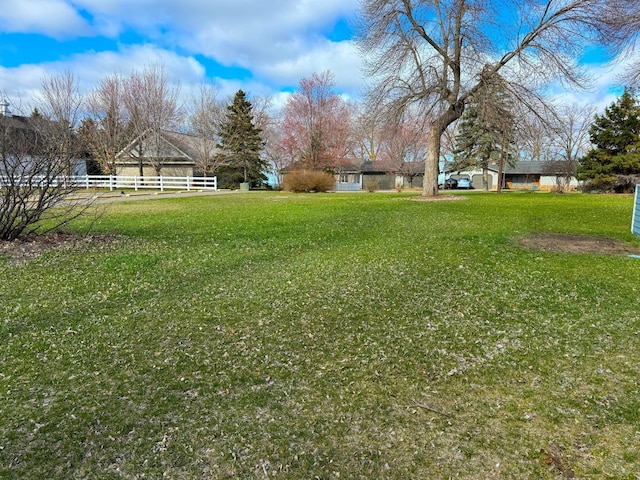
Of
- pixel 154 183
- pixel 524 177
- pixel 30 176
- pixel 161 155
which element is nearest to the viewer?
pixel 30 176

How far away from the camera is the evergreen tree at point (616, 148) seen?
1012 inches

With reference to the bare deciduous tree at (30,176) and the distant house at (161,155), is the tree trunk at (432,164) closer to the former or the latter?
the bare deciduous tree at (30,176)

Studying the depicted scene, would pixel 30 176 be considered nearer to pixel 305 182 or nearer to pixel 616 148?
pixel 305 182

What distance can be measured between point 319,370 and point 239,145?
35818mm

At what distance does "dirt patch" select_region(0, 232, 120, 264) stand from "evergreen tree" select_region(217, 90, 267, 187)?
2980cm

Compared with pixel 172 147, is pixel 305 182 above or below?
below

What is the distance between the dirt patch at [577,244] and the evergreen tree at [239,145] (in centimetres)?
3161

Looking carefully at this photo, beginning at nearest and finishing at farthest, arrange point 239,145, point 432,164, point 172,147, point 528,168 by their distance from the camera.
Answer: point 432,164
point 239,145
point 172,147
point 528,168

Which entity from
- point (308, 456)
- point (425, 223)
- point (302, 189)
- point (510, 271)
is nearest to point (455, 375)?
point (308, 456)

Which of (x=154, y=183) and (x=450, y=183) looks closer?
(x=154, y=183)

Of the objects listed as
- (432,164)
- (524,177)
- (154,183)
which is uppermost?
(524,177)

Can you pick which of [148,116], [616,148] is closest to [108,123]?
[148,116]

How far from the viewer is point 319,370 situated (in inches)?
109

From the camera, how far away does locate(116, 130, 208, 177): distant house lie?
34.6 meters
